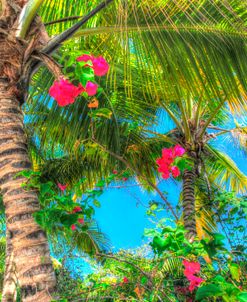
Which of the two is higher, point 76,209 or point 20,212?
point 20,212

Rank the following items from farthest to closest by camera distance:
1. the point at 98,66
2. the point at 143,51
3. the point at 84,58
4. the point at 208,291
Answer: the point at 143,51 → the point at 98,66 → the point at 84,58 → the point at 208,291

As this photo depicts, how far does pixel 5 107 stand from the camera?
290 centimetres

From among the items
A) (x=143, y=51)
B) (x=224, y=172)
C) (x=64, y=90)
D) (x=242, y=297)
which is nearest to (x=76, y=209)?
(x=64, y=90)

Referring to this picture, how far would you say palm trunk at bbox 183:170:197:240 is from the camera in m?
5.55

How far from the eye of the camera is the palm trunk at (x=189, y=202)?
5555 millimetres

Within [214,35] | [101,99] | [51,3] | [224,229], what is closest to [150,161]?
[101,99]

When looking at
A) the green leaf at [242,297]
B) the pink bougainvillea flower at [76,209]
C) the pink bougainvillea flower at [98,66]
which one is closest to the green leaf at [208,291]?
the green leaf at [242,297]

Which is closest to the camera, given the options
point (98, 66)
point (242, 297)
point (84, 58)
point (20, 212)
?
point (242, 297)

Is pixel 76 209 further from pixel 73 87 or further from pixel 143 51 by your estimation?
pixel 143 51

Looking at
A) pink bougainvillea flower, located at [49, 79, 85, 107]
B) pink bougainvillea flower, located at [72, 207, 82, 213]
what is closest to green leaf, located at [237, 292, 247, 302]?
pink bougainvillea flower, located at [72, 207, 82, 213]

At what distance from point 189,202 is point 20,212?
3920mm

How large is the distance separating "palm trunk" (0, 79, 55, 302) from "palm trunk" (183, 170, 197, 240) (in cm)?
326

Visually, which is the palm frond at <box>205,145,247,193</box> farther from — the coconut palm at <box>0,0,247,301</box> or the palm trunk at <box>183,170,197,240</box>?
the coconut palm at <box>0,0,247,301</box>

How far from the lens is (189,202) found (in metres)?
6.00
